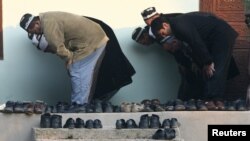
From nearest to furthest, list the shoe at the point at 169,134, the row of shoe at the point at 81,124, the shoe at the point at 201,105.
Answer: the shoe at the point at 169,134 → the row of shoe at the point at 81,124 → the shoe at the point at 201,105

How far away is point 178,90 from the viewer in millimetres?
10133

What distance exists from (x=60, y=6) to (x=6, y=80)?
1091 mm

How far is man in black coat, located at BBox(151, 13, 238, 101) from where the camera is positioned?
9.27m

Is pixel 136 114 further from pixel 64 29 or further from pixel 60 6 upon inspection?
pixel 60 6

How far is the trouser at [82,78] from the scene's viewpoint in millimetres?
9422

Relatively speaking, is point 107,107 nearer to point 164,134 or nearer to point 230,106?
point 164,134

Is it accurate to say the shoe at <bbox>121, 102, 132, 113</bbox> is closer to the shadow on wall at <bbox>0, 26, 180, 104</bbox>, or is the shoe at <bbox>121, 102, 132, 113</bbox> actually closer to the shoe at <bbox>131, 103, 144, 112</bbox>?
the shoe at <bbox>131, 103, 144, 112</bbox>

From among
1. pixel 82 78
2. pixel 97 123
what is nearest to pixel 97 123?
pixel 97 123

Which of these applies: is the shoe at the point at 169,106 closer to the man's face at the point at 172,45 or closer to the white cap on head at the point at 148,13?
the man's face at the point at 172,45

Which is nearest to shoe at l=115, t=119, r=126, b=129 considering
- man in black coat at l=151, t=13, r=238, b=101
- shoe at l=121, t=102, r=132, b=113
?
shoe at l=121, t=102, r=132, b=113

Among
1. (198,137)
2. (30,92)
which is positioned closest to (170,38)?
(198,137)

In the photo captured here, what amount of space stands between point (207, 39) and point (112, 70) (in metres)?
1.12

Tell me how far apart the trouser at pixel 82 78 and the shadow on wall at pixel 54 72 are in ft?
2.50

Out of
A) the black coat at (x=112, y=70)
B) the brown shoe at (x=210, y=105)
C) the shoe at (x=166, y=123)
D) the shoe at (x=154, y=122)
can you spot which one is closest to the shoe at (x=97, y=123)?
the shoe at (x=154, y=122)
